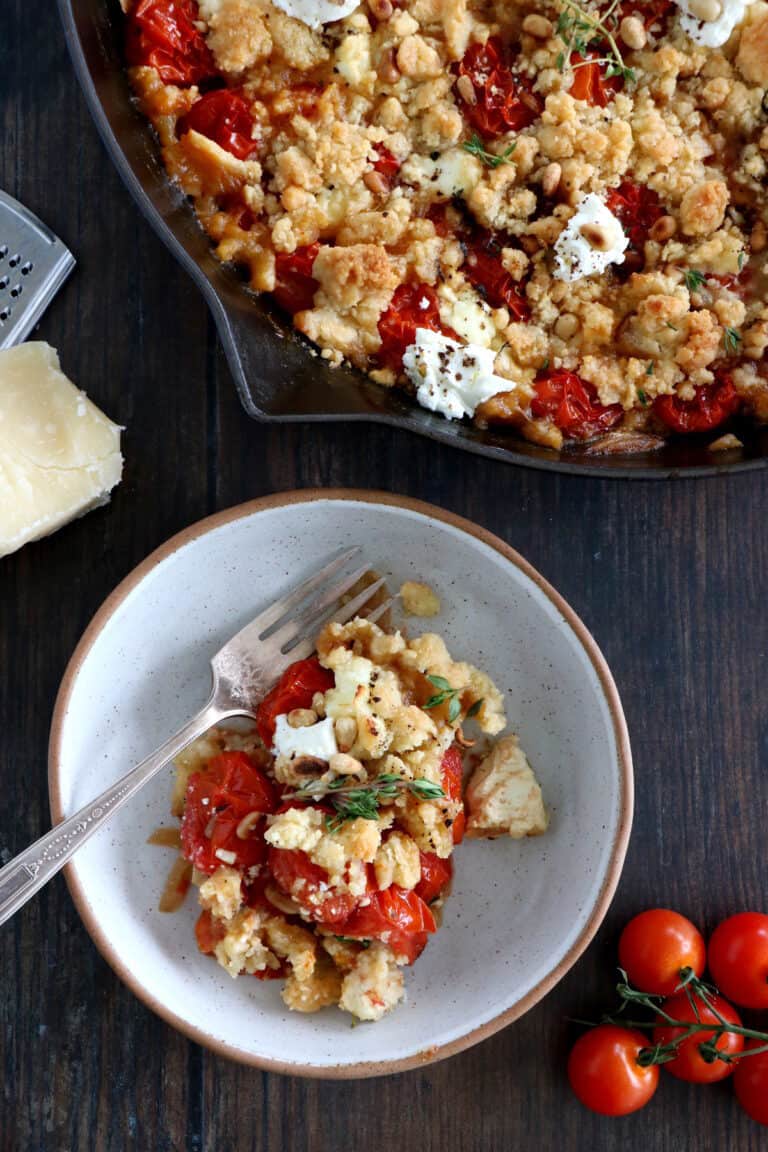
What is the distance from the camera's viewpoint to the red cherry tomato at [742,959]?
225 cm

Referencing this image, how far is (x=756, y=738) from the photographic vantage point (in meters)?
2.38

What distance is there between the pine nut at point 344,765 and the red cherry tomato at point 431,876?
10.4 inches

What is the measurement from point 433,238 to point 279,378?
42 centimetres

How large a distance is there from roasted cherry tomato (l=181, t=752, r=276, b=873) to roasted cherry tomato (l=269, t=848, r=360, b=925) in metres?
0.10

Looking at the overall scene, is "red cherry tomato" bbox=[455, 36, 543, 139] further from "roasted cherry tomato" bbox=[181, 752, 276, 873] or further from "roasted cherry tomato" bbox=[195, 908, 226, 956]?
"roasted cherry tomato" bbox=[195, 908, 226, 956]

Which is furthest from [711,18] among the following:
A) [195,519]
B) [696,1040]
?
[696,1040]

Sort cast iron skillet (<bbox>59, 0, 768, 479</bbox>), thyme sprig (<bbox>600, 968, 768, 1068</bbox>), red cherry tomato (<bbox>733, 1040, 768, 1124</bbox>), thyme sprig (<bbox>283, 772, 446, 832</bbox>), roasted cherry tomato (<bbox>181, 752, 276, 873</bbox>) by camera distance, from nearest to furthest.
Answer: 1. cast iron skillet (<bbox>59, 0, 768, 479</bbox>)
2. thyme sprig (<bbox>283, 772, 446, 832</bbox>)
3. roasted cherry tomato (<bbox>181, 752, 276, 873</bbox>)
4. thyme sprig (<bbox>600, 968, 768, 1068</bbox>)
5. red cherry tomato (<bbox>733, 1040, 768, 1124</bbox>)

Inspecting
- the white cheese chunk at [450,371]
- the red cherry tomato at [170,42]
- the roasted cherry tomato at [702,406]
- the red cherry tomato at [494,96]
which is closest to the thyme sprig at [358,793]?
the white cheese chunk at [450,371]

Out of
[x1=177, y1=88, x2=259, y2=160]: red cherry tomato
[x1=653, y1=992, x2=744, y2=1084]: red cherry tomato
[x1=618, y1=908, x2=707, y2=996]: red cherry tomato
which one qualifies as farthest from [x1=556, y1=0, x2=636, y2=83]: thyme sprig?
[x1=653, y1=992, x2=744, y2=1084]: red cherry tomato

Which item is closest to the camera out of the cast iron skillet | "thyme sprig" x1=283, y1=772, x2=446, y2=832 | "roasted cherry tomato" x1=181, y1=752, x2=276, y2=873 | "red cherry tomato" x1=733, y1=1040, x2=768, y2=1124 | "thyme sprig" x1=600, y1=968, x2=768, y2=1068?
the cast iron skillet

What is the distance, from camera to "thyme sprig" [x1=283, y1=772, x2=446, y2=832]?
1.95 meters

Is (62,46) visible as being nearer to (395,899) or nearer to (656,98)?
(656,98)

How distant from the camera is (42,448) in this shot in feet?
7.23

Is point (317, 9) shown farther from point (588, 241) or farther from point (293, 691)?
point (293, 691)
